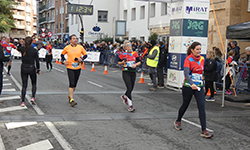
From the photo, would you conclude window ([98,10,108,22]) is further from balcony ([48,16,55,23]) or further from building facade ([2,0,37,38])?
building facade ([2,0,37,38])

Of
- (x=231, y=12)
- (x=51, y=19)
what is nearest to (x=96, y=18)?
(x=231, y=12)

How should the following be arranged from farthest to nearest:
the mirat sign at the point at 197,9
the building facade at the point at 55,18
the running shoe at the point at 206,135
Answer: the building facade at the point at 55,18 < the mirat sign at the point at 197,9 < the running shoe at the point at 206,135

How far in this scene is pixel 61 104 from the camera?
9609 mm

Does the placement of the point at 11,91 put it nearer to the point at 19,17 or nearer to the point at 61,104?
the point at 61,104

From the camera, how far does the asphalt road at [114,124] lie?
584 cm

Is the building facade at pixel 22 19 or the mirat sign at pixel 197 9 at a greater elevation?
the building facade at pixel 22 19

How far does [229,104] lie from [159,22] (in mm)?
23026

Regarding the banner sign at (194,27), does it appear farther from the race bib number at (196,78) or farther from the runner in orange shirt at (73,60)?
the race bib number at (196,78)

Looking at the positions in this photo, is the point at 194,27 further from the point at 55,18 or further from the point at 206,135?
the point at 55,18

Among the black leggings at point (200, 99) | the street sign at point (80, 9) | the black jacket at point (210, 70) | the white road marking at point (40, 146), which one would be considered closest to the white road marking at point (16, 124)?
the white road marking at point (40, 146)

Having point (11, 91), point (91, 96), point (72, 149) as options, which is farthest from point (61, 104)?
point (72, 149)

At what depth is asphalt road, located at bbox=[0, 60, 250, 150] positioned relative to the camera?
19.2 ft

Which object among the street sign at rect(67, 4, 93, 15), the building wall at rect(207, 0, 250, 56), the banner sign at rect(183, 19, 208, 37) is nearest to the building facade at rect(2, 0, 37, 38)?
the street sign at rect(67, 4, 93, 15)

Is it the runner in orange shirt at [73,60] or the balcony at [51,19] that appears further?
the balcony at [51,19]
